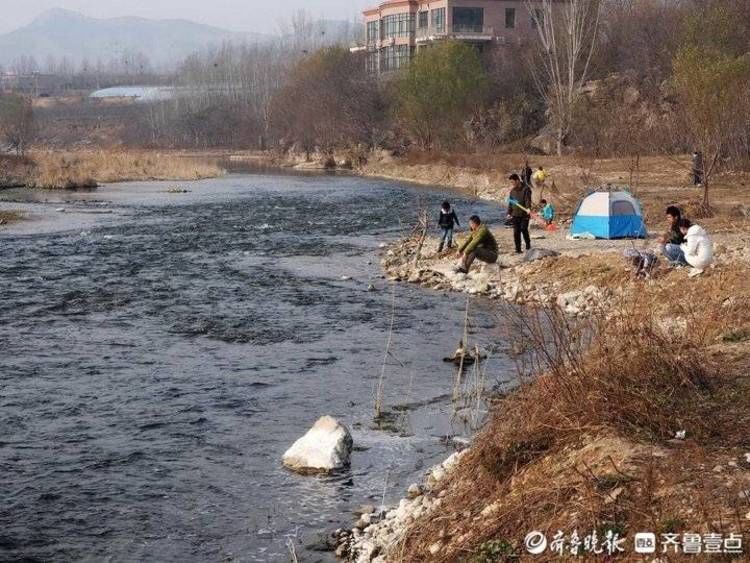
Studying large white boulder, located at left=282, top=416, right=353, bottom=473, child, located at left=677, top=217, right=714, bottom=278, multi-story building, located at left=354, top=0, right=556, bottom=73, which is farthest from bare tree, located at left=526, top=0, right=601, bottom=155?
large white boulder, located at left=282, top=416, right=353, bottom=473

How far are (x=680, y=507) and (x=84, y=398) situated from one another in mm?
9578

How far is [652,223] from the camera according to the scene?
28.5m

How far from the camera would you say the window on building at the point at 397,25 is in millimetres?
95000

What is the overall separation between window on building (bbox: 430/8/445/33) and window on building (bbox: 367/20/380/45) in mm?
11635

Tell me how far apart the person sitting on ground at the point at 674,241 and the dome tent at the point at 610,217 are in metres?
5.88

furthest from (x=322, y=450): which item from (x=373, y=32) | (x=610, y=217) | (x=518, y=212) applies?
(x=373, y=32)

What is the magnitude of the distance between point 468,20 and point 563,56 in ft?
54.1

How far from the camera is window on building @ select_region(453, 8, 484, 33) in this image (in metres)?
88.5

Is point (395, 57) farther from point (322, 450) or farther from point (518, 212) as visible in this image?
point (322, 450)

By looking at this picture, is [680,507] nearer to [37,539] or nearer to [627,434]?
[627,434]

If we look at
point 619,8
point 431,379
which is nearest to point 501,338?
point 431,379

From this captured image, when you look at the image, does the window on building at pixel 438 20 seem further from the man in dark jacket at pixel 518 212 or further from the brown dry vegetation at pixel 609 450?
the brown dry vegetation at pixel 609 450

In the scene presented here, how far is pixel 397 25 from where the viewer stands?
96.8 metres

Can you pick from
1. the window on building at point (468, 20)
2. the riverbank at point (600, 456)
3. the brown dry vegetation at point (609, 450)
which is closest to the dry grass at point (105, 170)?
the window on building at point (468, 20)
